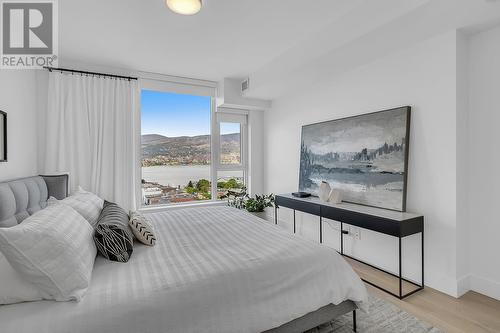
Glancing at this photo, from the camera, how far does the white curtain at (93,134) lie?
3.40m

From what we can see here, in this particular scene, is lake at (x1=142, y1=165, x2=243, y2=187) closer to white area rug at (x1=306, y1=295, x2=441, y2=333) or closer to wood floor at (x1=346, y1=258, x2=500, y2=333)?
wood floor at (x1=346, y1=258, x2=500, y2=333)

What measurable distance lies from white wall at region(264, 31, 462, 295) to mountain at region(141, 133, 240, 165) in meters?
2.33

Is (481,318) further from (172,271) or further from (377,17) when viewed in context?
(377,17)

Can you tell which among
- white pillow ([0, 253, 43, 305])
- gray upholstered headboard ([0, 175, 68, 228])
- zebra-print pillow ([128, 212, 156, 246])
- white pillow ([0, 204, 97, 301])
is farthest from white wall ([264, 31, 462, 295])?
gray upholstered headboard ([0, 175, 68, 228])

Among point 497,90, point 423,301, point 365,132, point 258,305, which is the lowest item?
point 423,301

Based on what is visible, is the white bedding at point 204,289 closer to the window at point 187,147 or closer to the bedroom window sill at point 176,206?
the bedroom window sill at point 176,206

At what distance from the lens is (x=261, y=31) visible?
9.12ft

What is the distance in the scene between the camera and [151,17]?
8.11ft

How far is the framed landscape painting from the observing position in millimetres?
2678

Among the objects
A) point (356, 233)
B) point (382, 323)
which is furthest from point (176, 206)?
point (382, 323)

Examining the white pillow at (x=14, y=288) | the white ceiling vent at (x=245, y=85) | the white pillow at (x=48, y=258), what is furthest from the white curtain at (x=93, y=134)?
the white pillow at (x=14, y=288)

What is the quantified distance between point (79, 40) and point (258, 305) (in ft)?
10.9

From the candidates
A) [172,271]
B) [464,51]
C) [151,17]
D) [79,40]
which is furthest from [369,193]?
[79,40]

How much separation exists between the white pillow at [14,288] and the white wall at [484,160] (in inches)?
130
